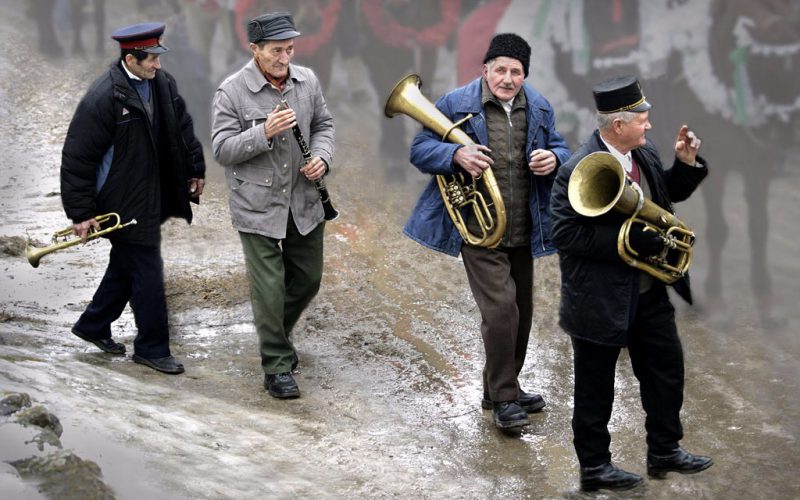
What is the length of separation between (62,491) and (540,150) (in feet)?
9.12

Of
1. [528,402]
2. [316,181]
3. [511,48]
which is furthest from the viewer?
[316,181]

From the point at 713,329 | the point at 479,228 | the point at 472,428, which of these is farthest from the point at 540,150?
the point at 713,329

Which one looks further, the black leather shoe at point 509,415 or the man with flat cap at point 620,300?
the black leather shoe at point 509,415

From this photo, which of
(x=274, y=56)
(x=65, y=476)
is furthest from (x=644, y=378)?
(x=274, y=56)

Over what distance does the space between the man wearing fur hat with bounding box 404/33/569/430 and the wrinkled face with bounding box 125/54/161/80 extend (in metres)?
1.50

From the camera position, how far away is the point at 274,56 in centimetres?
595

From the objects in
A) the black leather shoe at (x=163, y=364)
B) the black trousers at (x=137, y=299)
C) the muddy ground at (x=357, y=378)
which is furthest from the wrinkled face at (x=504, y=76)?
the black leather shoe at (x=163, y=364)

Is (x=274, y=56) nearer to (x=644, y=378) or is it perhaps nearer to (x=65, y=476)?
(x=644, y=378)

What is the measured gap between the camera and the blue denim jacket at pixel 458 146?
5645 millimetres

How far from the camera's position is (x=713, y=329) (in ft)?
23.5

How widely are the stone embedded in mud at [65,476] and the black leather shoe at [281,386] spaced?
2.00m

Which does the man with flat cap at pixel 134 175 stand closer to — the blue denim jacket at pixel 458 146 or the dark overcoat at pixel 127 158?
the dark overcoat at pixel 127 158

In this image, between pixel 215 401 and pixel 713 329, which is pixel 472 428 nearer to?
pixel 215 401

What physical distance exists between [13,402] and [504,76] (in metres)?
2.71
